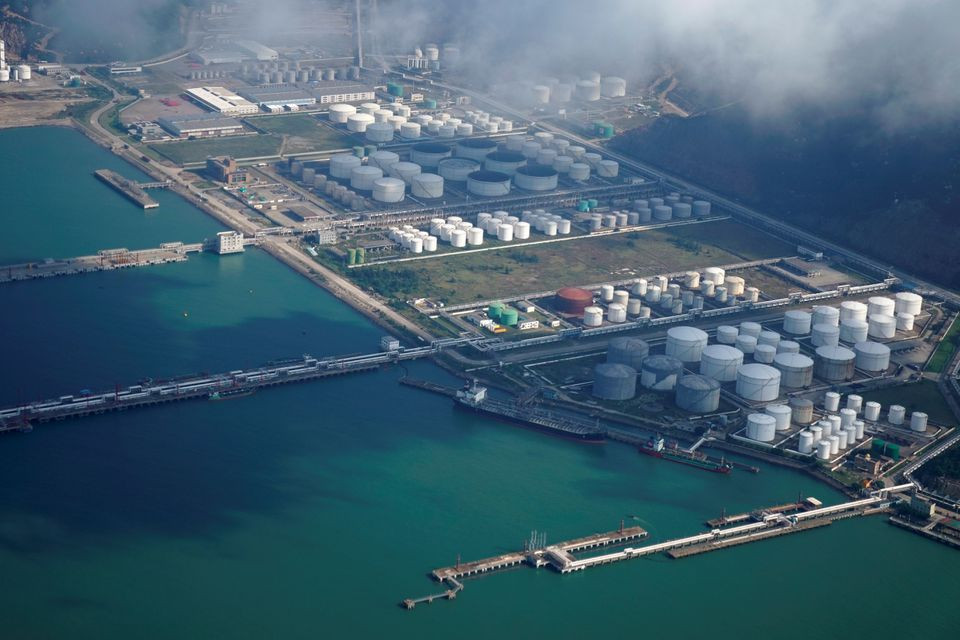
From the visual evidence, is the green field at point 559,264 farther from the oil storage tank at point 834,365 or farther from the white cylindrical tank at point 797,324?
the oil storage tank at point 834,365

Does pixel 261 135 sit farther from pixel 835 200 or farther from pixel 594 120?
pixel 835 200

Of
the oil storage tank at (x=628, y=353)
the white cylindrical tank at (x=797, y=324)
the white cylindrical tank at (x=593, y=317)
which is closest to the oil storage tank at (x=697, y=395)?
the oil storage tank at (x=628, y=353)

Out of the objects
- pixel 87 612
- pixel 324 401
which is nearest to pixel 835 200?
pixel 324 401

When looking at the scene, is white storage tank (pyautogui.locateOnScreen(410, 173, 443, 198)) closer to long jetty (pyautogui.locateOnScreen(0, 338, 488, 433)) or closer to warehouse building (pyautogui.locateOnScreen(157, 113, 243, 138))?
warehouse building (pyautogui.locateOnScreen(157, 113, 243, 138))

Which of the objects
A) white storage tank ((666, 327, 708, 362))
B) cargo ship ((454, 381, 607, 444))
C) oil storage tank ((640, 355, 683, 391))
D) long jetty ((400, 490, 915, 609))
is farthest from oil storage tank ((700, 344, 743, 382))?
long jetty ((400, 490, 915, 609))

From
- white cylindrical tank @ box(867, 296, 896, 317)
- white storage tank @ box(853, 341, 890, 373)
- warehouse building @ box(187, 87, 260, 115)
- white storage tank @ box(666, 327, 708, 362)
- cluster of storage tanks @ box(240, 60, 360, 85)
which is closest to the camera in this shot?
white storage tank @ box(666, 327, 708, 362)
